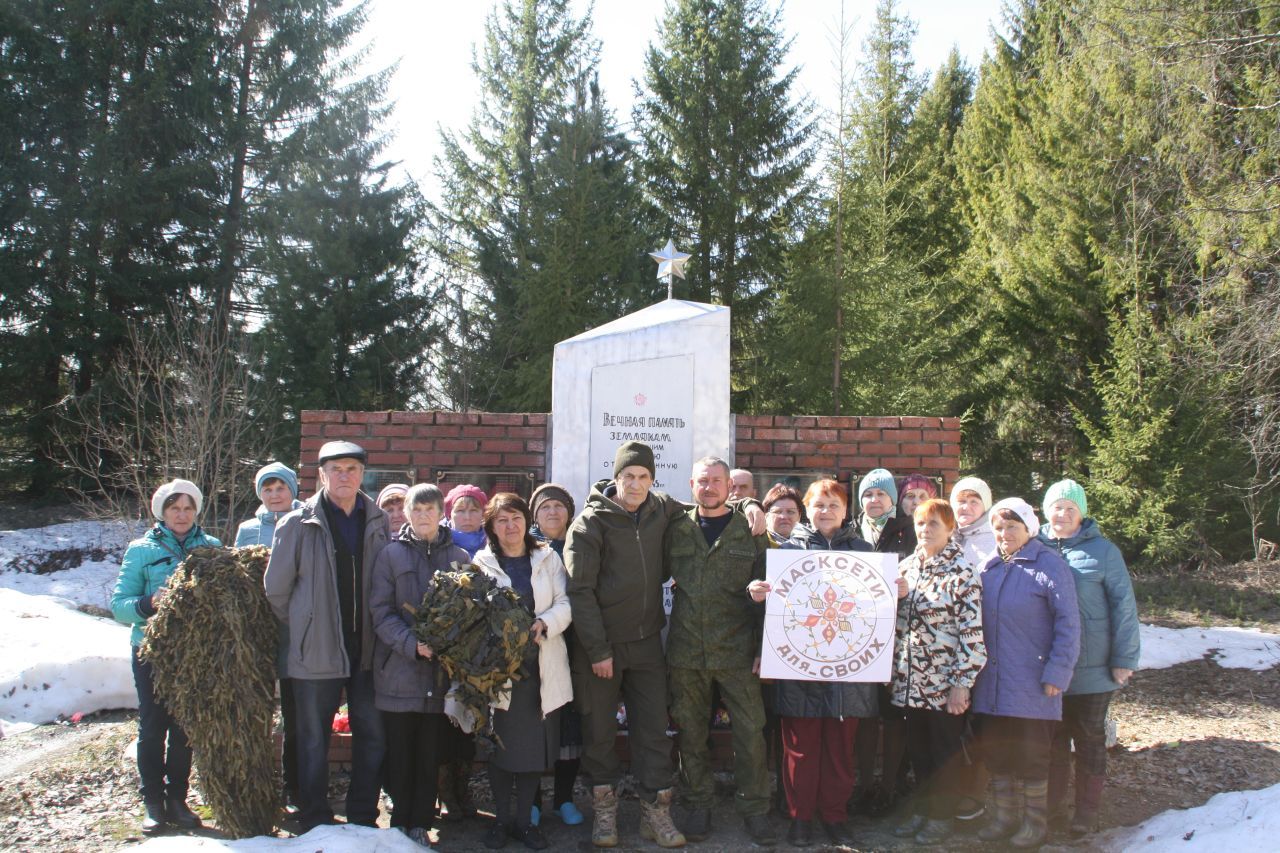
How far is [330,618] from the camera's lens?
3809 mm

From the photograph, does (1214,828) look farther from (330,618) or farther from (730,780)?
(330,618)

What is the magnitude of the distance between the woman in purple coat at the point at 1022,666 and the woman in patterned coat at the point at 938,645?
108 millimetres

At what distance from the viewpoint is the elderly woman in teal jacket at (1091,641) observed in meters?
4.05

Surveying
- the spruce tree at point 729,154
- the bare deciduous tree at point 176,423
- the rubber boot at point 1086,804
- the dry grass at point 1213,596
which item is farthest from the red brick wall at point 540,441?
the spruce tree at point 729,154

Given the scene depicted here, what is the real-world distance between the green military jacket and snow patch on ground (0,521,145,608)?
9996mm

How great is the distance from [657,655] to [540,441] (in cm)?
238

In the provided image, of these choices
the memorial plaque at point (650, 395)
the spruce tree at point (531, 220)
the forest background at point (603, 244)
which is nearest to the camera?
the memorial plaque at point (650, 395)

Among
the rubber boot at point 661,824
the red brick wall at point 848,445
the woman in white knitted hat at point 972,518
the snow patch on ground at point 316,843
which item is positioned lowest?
the rubber boot at point 661,824

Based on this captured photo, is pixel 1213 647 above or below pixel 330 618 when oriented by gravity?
below

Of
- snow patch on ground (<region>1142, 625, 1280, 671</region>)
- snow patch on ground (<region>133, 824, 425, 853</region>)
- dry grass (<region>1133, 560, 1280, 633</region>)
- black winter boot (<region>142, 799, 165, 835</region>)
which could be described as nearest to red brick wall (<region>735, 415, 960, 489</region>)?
snow patch on ground (<region>1142, 625, 1280, 671</region>)

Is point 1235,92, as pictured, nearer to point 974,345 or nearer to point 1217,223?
point 1217,223

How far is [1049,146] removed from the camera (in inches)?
562

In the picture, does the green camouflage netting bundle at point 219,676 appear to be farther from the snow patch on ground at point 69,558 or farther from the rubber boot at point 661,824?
the snow patch on ground at point 69,558

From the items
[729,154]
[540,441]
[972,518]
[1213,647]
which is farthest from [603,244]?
[972,518]
